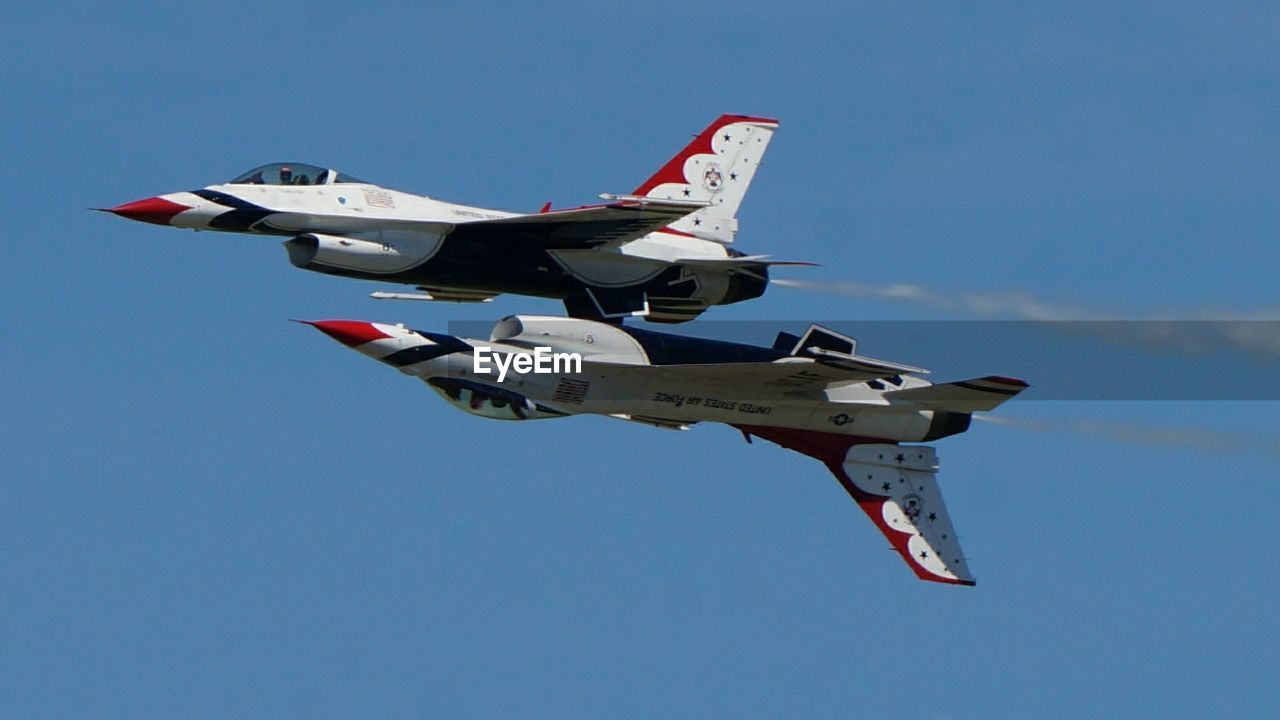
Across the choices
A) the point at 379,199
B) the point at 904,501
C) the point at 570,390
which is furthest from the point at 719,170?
the point at 570,390

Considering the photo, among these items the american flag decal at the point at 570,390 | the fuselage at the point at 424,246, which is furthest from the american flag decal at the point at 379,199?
the american flag decal at the point at 570,390

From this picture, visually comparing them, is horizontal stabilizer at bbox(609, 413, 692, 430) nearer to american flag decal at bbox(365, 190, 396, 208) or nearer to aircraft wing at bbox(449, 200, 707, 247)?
aircraft wing at bbox(449, 200, 707, 247)

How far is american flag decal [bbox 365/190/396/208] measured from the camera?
43.6 m

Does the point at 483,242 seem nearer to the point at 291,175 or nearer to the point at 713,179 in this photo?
the point at 291,175

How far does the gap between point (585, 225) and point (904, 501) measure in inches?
290

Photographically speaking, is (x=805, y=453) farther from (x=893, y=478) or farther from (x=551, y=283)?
(x=551, y=283)

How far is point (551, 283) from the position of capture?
44.2 meters

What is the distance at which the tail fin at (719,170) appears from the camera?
47031 millimetres

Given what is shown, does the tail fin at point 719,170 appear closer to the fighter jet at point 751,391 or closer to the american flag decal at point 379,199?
the fighter jet at point 751,391

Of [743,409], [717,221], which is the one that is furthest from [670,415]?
[717,221]

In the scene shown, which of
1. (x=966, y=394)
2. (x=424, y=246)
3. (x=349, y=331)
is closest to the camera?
(x=349, y=331)

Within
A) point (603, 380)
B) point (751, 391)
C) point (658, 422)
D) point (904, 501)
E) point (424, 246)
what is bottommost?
point (904, 501)

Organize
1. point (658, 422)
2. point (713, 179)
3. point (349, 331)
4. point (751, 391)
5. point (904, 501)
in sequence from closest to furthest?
point (349, 331) → point (751, 391) → point (658, 422) → point (904, 501) → point (713, 179)

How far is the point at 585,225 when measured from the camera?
143ft
